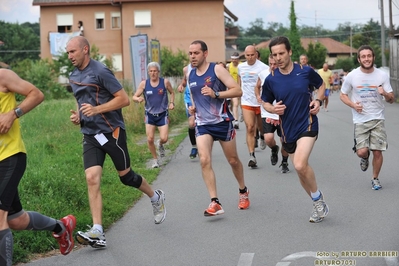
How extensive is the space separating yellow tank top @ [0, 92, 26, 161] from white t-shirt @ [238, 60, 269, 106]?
283 inches

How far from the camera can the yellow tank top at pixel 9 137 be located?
5.67 m

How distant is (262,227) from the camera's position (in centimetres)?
762

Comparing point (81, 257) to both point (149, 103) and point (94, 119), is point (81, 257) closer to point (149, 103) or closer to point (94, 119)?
point (94, 119)

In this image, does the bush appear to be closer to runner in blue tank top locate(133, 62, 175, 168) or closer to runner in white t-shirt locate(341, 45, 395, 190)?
runner in blue tank top locate(133, 62, 175, 168)

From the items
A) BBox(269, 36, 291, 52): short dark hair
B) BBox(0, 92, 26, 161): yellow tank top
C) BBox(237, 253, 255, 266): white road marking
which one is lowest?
BBox(237, 253, 255, 266): white road marking

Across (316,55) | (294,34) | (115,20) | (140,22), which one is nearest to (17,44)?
(294,34)

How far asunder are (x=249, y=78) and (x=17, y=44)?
90035 mm

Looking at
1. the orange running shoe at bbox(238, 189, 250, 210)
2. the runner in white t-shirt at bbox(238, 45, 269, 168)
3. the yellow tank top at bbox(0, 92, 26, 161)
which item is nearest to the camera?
the yellow tank top at bbox(0, 92, 26, 161)

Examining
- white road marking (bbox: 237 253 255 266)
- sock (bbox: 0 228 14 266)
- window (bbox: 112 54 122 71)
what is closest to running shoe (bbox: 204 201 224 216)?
white road marking (bbox: 237 253 255 266)

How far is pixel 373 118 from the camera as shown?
980 cm

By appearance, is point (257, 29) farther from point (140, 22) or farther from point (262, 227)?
point (262, 227)

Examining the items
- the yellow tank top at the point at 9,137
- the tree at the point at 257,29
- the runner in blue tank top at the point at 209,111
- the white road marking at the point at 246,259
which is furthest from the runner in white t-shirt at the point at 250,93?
the tree at the point at 257,29

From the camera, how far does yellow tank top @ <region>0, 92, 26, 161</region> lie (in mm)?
5672

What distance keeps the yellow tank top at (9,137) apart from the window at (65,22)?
60691 millimetres
